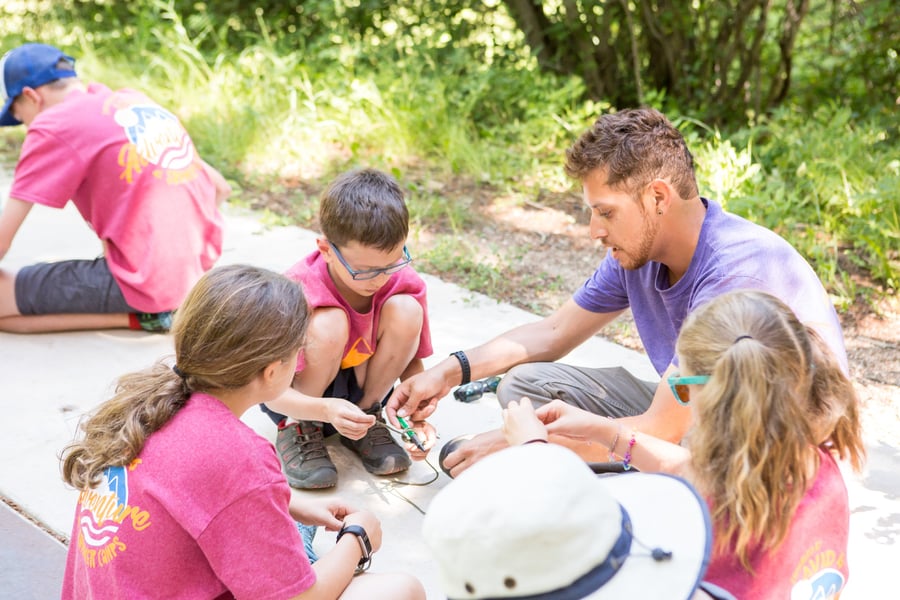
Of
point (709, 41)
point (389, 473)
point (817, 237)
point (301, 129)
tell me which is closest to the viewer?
point (389, 473)

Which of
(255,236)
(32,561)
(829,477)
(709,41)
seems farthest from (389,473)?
(709,41)

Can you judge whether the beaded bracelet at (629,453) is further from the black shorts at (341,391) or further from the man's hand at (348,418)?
the black shorts at (341,391)

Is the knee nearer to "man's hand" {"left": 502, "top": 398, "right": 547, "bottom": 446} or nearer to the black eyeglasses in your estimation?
the black eyeglasses

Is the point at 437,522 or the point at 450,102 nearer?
the point at 437,522

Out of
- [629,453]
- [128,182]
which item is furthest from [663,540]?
[128,182]

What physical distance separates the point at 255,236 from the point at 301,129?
4.03 feet

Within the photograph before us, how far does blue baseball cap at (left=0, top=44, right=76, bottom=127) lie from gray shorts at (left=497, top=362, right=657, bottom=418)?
90.2 inches

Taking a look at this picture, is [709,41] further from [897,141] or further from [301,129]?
[301,129]

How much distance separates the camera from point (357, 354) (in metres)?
2.98

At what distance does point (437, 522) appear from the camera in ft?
4.65

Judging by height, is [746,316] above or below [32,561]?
above

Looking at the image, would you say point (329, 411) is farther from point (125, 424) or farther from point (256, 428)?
point (125, 424)

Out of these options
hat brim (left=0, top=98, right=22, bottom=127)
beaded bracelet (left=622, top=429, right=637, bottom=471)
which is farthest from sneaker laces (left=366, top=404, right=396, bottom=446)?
hat brim (left=0, top=98, right=22, bottom=127)

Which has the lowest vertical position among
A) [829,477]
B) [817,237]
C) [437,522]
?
[817,237]
